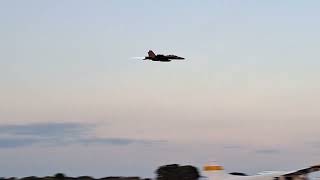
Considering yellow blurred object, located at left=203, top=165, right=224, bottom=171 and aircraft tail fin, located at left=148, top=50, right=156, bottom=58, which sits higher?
aircraft tail fin, located at left=148, top=50, right=156, bottom=58

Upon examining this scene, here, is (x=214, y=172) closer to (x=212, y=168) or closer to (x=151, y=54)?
(x=212, y=168)

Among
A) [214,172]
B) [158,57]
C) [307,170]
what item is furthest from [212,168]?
[158,57]

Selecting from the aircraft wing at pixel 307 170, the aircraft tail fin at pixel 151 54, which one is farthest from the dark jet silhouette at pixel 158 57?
the aircraft wing at pixel 307 170

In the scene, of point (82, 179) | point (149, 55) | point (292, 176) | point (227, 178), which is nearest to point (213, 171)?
point (227, 178)

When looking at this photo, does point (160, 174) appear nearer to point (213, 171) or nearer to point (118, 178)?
point (118, 178)

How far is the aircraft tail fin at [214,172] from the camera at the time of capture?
90062 mm

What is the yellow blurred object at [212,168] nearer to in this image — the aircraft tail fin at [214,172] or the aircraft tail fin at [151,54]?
the aircraft tail fin at [214,172]

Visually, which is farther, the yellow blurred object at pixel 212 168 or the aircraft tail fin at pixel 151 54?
the yellow blurred object at pixel 212 168

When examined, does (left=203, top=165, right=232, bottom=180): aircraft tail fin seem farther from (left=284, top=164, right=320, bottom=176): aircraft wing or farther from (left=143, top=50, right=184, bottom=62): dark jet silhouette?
(left=143, top=50, right=184, bottom=62): dark jet silhouette

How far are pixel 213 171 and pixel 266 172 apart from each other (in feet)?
17.5

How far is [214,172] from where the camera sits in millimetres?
90125

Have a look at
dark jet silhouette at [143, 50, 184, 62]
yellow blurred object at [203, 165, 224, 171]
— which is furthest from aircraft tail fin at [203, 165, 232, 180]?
dark jet silhouette at [143, 50, 184, 62]

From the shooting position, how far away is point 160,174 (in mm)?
158125

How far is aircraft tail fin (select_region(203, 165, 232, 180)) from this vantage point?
295ft
